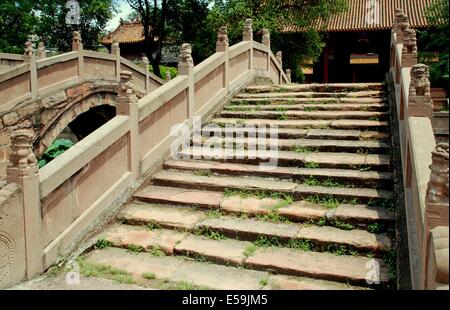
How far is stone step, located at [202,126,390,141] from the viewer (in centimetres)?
639

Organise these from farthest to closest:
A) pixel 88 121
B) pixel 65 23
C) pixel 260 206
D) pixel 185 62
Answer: pixel 65 23 < pixel 88 121 < pixel 185 62 < pixel 260 206

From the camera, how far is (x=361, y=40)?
2050cm

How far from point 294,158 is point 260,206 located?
115 cm

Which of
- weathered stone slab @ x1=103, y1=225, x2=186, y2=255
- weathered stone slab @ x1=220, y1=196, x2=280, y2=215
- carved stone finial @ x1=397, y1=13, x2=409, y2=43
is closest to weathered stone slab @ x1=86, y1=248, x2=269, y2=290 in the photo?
weathered stone slab @ x1=103, y1=225, x2=186, y2=255

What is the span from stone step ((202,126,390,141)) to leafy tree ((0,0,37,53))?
12.2 meters

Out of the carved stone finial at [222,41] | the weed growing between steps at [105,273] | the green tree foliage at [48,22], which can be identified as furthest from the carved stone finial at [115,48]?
the weed growing between steps at [105,273]

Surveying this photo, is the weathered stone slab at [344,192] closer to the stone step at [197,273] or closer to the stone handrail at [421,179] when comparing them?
the stone handrail at [421,179]

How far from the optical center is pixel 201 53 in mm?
18297

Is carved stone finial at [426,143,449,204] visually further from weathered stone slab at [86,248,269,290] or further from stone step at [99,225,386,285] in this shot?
weathered stone slab at [86,248,269,290]

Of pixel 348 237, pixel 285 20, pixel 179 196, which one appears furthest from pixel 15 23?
pixel 348 237

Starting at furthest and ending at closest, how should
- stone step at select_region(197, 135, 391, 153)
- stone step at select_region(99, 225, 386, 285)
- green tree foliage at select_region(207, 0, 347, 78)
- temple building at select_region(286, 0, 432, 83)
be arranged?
temple building at select_region(286, 0, 432, 83), green tree foliage at select_region(207, 0, 347, 78), stone step at select_region(197, 135, 391, 153), stone step at select_region(99, 225, 386, 285)

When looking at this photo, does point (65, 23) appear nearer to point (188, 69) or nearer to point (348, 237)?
point (188, 69)

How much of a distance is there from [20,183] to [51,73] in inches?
351

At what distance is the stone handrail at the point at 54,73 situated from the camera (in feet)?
35.9
